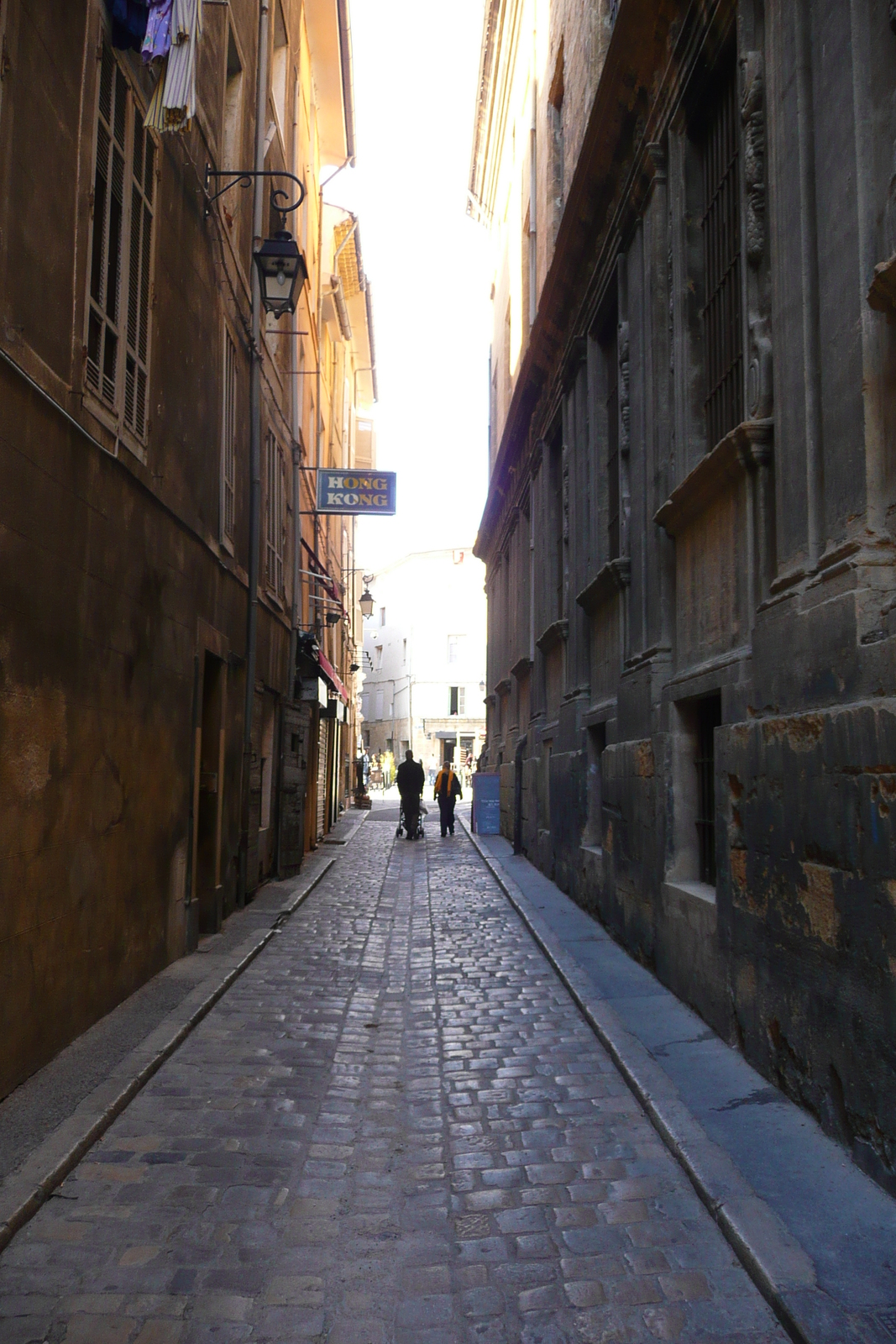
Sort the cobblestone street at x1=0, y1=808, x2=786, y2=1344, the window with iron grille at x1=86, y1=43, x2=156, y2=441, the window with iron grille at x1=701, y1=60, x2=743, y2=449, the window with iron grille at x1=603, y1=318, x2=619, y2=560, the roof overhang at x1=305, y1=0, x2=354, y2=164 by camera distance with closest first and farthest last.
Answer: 1. the cobblestone street at x1=0, y1=808, x2=786, y2=1344
2. the window with iron grille at x1=86, y1=43, x2=156, y2=441
3. the window with iron grille at x1=701, y1=60, x2=743, y2=449
4. the window with iron grille at x1=603, y1=318, x2=619, y2=560
5. the roof overhang at x1=305, y1=0, x2=354, y2=164

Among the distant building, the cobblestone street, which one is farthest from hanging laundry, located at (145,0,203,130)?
the distant building

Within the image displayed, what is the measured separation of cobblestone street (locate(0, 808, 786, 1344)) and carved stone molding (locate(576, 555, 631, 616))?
12.4 ft

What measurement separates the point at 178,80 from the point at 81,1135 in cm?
560

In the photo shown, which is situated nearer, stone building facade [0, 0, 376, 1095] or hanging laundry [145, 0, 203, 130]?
stone building facade [0, 0, 376, 1095]

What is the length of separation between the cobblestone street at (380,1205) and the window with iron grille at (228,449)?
5.11 meters

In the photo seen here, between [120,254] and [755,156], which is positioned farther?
[120,254]

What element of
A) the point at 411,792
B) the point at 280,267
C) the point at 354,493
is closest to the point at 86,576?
the point at 280,267

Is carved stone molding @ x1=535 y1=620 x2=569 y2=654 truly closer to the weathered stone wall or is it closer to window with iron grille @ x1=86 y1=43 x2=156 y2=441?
the weathered stone wall

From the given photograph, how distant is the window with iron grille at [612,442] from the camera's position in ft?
34.0

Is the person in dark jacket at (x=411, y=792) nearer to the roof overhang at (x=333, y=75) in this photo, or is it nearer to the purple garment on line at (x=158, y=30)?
the roof overhang at (x=333, y=75)

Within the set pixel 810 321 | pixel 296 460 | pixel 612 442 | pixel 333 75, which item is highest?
pixel 333 75

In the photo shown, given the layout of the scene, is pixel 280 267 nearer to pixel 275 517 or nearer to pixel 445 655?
pixel 275 517

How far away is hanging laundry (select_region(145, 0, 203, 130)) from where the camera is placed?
19.7ft

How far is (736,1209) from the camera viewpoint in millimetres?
3666
